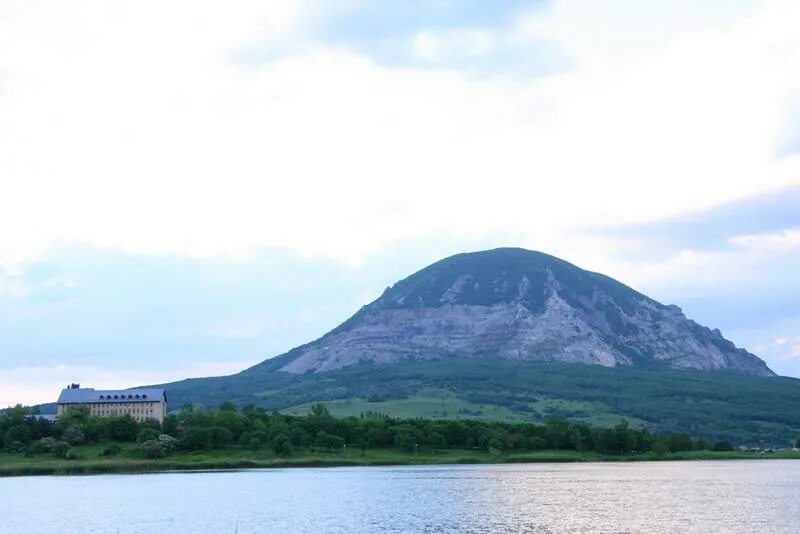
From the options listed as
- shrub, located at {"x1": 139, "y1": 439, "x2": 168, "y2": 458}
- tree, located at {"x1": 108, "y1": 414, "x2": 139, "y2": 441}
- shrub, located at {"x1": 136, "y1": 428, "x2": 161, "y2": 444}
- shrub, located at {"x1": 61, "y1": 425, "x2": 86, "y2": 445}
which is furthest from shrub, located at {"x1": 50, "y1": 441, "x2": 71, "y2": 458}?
tree, located at {"x1": 108, "y1": 414, "x2": 139, "y2": 441}

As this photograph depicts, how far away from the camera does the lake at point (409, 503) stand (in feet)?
292

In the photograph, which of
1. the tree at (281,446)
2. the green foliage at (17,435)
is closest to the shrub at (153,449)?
the tree at (281,446)

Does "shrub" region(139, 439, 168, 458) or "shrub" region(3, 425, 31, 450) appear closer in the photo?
"shrub" region(139, 439, 168, 458)

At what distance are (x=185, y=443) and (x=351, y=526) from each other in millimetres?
109695

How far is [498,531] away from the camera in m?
84.2

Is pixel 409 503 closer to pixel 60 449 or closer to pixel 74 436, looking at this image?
pixel 60 449

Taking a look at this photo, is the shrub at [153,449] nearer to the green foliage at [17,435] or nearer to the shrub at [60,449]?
the shrub at [60,449]

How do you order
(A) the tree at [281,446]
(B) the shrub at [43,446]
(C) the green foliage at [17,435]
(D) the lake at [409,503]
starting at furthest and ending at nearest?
(A) the tree at [281,446] < (C) the green foliage at [17,435] < (B) the shrub at [43,446] < (D) the lake at [409,503]

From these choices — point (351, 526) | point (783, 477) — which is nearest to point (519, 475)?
point (783, 477)

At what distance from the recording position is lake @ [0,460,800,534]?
292ft

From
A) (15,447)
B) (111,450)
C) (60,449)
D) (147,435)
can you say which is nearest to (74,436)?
(60,449)

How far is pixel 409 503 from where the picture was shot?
111 meters

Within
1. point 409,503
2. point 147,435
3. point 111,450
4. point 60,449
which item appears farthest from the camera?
point 147,435

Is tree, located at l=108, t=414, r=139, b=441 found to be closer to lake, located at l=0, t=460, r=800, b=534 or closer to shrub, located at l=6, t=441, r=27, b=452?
shrub, located at l=6, t=441, r=27, b=452
